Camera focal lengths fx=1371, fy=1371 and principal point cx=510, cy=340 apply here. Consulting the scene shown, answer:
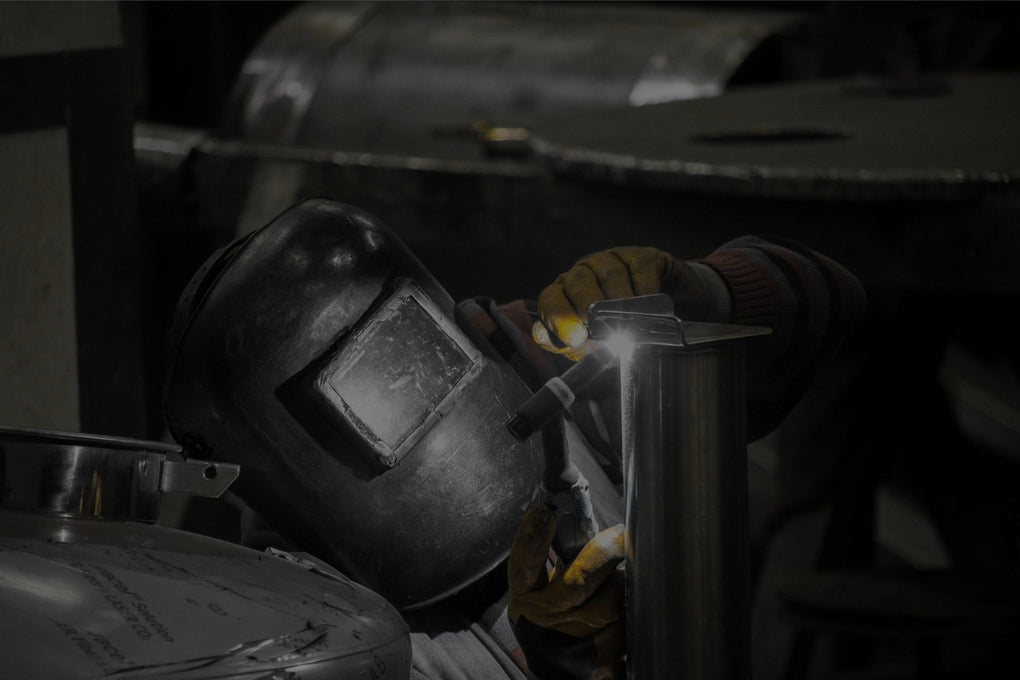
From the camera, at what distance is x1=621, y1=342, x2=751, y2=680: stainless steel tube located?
45.8 inches

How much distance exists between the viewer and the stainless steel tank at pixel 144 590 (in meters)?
0.98

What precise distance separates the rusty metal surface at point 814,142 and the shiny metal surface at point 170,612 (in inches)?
66.4

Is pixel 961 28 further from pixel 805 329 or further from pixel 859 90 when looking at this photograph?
pixel 805 329

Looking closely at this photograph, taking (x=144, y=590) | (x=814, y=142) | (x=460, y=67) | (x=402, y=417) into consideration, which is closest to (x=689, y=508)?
(x=402, y=417)

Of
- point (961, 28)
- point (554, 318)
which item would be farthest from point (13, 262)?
point (961, 28)

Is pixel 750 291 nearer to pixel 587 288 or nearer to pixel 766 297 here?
pixel 766 297

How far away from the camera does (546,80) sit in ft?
13.7

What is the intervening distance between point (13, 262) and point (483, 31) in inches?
109

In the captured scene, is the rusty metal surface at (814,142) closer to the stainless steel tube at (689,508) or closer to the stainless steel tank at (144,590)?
the stainless steel tube at (689,508)

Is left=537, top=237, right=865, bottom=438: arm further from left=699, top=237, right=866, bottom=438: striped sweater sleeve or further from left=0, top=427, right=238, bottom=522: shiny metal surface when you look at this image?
left=0, top=427, right=238, bottom=522: shiny metal surface

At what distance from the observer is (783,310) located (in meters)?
1.58

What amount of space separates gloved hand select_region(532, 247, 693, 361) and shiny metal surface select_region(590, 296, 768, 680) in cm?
13

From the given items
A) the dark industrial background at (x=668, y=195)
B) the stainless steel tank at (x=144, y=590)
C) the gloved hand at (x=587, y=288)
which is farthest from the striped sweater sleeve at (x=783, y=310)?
the dark industrial background at (x=668, y=195)

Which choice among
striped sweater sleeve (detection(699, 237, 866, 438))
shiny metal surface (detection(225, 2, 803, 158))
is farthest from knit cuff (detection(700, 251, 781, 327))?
shiny metal surface (detection(225, 2, 803, 158))
